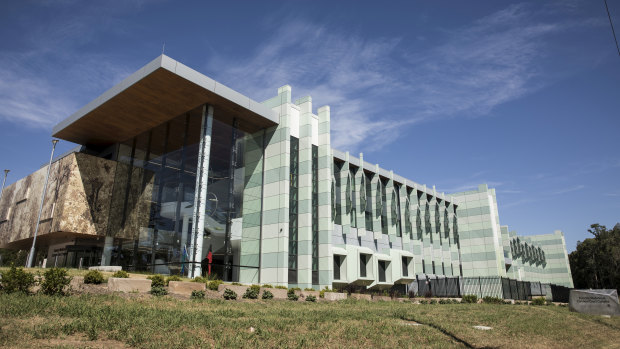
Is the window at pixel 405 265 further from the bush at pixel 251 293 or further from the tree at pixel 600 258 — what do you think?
the tree at pixel 600 258

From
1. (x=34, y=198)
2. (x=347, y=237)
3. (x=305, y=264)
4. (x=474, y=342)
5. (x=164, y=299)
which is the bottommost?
(x=474, y=342)

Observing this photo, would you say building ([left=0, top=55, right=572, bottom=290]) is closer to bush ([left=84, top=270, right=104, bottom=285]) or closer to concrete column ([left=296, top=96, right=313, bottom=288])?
concrete column ([left=296, top=96, right=313, bottom=288])

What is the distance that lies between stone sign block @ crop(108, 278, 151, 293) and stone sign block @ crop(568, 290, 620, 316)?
25184mm

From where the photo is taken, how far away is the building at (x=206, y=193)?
29859 mm

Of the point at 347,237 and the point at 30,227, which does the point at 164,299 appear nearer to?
the point at 347,237

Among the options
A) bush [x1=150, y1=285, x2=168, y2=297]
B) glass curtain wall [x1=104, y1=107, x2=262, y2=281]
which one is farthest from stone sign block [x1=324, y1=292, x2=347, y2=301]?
bush [x1=150, y1=285, x2=168, y2=297]

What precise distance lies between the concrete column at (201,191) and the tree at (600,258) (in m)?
81.4

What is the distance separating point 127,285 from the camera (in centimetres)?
1686

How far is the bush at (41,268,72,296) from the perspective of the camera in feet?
44.4

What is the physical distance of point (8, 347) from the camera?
7.30 metres

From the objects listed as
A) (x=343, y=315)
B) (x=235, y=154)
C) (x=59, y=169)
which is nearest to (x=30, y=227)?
(x=59, y=169)

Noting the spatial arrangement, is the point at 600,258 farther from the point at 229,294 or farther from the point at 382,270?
the point at 229,294

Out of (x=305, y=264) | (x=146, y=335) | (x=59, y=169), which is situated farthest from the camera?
(x=59, y=169)

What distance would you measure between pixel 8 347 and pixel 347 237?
3392cm
